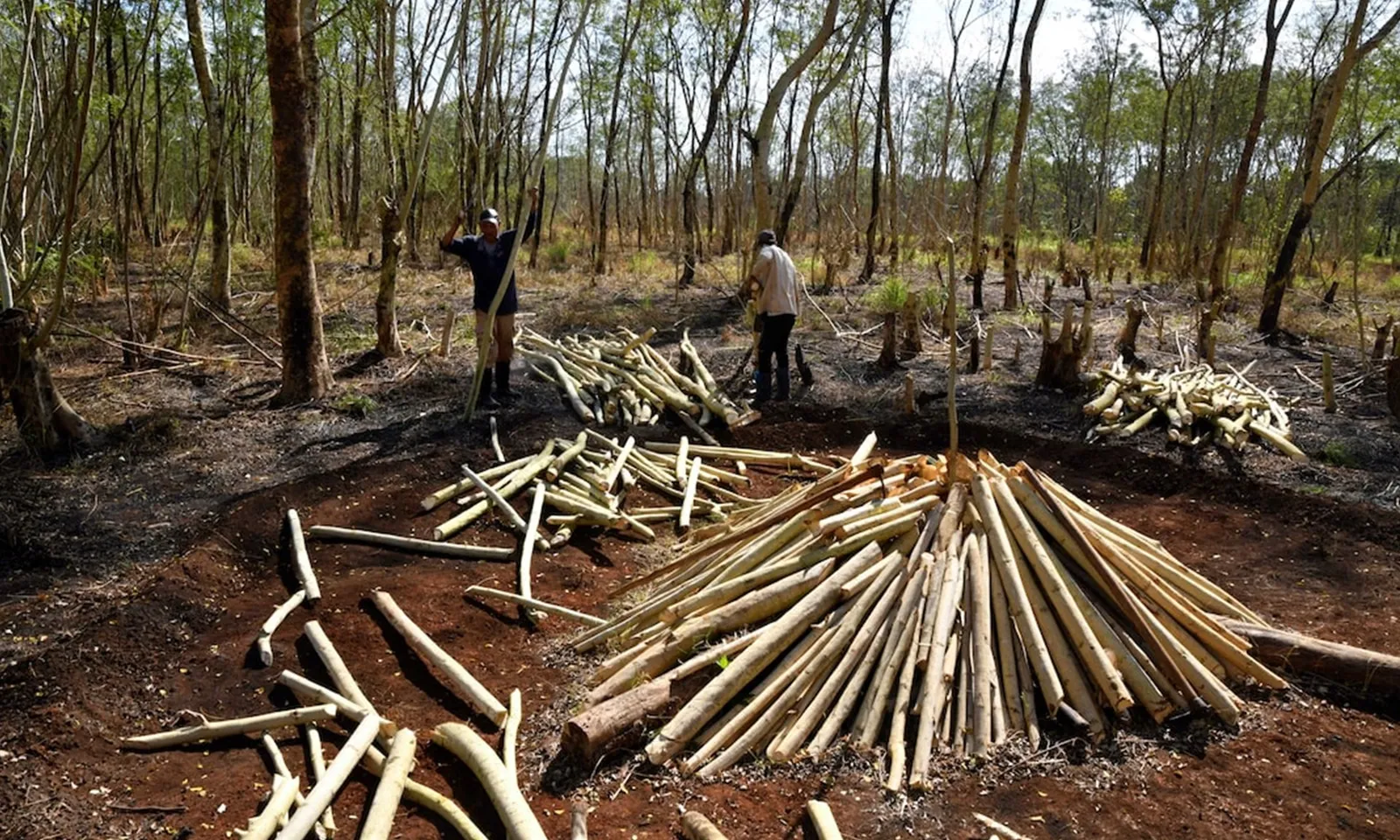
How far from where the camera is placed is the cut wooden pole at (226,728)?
11.0 ft

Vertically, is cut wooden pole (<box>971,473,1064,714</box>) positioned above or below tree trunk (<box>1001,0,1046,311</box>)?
below

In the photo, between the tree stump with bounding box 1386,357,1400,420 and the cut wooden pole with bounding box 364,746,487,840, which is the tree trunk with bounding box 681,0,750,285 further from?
the cut wooden pole with bounding box 364,746,487,840

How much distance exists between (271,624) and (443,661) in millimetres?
901

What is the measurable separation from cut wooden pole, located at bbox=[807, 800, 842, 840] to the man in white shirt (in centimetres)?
582

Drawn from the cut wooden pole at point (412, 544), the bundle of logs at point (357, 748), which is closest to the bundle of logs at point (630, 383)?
the cut wooden pole at point (412, 544)

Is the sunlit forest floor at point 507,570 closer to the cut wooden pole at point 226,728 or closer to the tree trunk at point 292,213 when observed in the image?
the cut wooden pole at point 226,728

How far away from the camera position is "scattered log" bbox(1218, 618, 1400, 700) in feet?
12.8

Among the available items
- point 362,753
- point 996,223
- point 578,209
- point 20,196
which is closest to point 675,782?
point 362,753

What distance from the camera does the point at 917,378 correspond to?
9.86 m

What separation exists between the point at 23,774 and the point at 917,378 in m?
8.52

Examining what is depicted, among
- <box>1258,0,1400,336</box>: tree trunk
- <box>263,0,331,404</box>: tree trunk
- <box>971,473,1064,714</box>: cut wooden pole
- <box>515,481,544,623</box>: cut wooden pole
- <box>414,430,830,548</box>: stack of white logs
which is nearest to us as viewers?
<box>971,473,1064,714</box>: cut wooden pole

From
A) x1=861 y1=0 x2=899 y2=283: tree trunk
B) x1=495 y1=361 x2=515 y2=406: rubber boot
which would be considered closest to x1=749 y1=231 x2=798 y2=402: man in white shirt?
x1=495 y1=361 x2=515 y2=406: rubber boot

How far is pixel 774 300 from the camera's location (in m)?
8.45

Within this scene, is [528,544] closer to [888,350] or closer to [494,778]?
[494,778]
